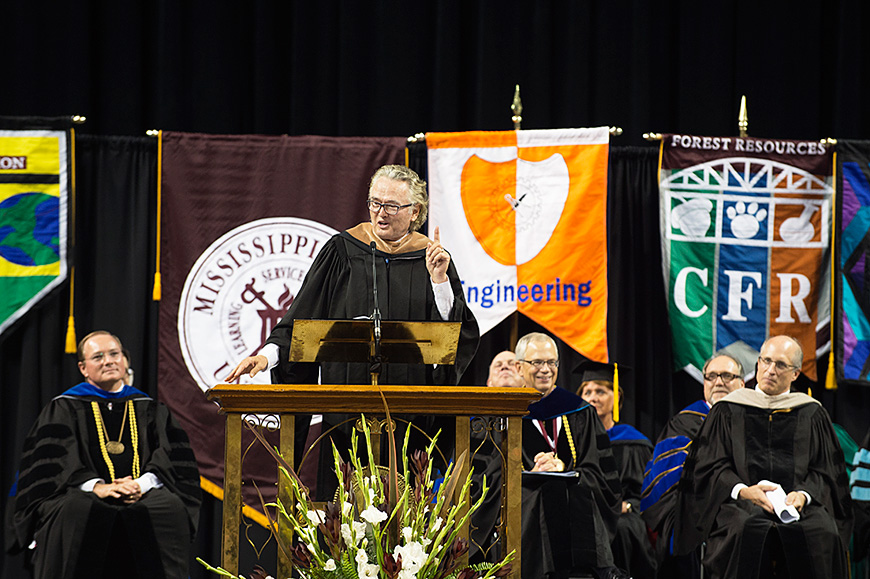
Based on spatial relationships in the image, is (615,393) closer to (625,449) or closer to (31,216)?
(625,449)

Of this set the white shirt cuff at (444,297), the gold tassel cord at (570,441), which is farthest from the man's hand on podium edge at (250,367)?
the gold tassel cord at (570,441)

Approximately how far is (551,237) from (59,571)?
3.25 m

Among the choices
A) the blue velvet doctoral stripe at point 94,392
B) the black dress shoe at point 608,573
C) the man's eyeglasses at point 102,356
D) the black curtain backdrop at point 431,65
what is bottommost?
the black dress shoe at point 608,573

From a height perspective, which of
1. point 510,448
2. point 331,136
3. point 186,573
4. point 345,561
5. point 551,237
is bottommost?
point 186,573

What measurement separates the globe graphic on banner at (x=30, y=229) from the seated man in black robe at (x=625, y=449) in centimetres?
319

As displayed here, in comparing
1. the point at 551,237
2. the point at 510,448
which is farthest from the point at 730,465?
the point at 510,448

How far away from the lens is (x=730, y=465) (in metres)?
5.80

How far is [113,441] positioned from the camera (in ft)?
19.1

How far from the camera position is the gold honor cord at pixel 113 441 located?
5754 millimetres

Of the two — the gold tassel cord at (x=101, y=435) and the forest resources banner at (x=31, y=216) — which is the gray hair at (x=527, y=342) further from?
the forest resources banner at (x=31, y=216)

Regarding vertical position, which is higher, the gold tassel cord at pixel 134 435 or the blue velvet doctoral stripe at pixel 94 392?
the blue velvet doctoral stripe at pixel 94 392

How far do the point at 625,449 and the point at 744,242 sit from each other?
1.45m

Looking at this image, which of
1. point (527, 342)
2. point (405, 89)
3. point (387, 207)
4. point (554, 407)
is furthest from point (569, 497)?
point (405, 89)

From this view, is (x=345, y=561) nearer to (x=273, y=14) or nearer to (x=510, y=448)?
(x=510, y=448)
